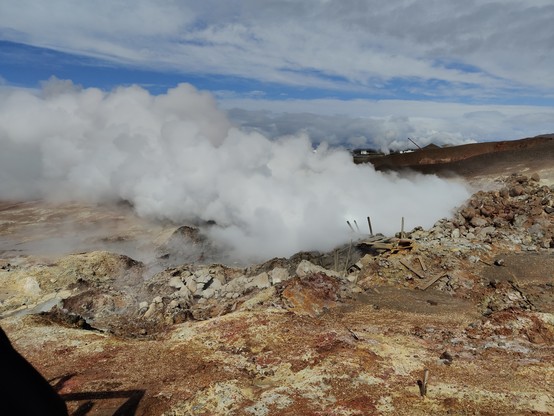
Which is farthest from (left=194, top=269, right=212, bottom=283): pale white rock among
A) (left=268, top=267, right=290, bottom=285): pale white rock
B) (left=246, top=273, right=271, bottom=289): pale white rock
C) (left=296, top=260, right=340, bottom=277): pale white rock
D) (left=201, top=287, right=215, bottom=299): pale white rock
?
(left=296, top=260, right=340, bottom=277): pale white rock

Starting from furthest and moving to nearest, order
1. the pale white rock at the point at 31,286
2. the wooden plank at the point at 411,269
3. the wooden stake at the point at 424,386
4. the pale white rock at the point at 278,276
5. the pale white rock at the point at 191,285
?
the pale white rock at the point at 31,286
the pale white rock at the point at 191,285
the wooden plank at the point at 411,269
the pale white rock at the point at 278,276
the wooden stake at the point at 424,386

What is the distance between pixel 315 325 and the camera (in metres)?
11.0

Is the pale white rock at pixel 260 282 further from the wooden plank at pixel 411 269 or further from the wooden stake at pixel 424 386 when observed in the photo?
the wooden stake at pixel 424 386

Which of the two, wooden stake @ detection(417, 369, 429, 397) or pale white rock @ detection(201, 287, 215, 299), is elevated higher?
wooden stake @ detection(417, 369, 429, 397)

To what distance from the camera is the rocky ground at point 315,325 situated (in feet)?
25.3

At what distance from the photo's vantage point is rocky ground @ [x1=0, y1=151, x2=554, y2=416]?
25.3 ft

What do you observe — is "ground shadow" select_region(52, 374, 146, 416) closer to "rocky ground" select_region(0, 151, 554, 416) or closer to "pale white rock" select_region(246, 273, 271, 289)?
"rocky ground" select_region(0, 151, 554, 416)

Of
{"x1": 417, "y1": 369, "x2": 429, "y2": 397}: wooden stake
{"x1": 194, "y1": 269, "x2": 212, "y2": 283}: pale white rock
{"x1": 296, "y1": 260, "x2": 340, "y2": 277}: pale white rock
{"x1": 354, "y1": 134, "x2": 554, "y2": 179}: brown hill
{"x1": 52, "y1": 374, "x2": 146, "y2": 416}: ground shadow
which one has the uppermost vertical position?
{"x1": 354, "y1": 134, "x2": 554, "y2": 179}: brown hill

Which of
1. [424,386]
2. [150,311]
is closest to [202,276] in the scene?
[150,311]

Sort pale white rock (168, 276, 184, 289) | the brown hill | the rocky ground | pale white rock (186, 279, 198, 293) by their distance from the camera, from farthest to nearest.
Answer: the brown hill, pale white rock (168, 276, 184, 289), pale white rock (186, 279, 198, 293), the rocky ground

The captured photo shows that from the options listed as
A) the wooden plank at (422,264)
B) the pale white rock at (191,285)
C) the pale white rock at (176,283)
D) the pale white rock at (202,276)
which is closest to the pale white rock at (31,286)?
the pale white rock at (176,283)

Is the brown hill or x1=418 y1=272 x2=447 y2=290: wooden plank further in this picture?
the brown hill

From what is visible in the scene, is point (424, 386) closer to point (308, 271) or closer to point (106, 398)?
point (106, 398)

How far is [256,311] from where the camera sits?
1170 centimetres
